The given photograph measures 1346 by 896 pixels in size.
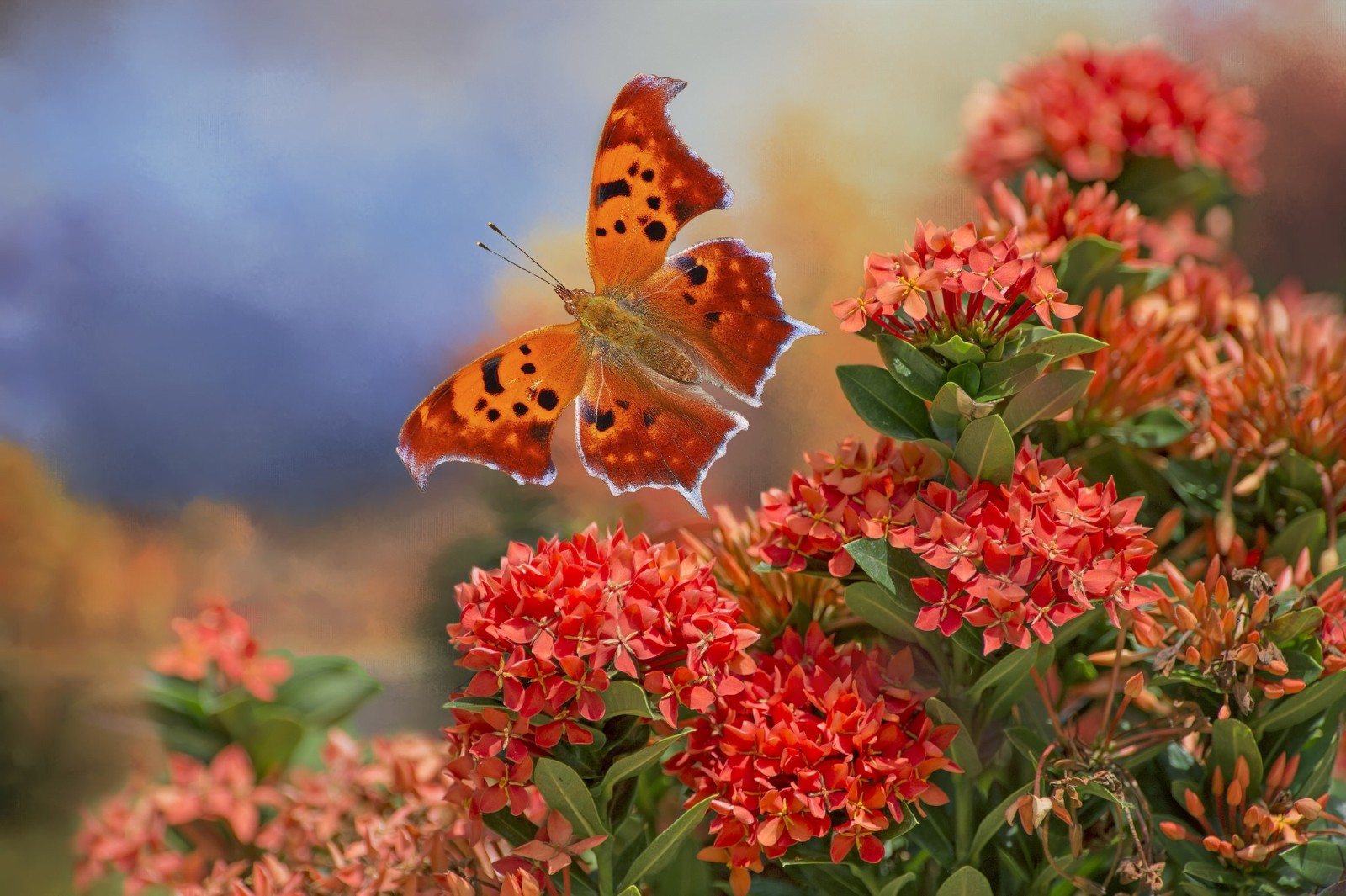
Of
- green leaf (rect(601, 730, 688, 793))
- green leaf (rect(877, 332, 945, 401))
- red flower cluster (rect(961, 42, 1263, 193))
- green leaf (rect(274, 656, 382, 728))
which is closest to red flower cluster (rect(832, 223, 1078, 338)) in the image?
green leaf (rect(877, 332, 945, 401))

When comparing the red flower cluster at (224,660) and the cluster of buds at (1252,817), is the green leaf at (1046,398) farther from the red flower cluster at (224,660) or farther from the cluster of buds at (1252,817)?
the red flower cluster at (224,660)

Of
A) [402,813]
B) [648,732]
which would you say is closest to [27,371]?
[402,813]

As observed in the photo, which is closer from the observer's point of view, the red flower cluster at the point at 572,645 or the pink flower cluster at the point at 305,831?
the red flower cluster at the point at 572,645

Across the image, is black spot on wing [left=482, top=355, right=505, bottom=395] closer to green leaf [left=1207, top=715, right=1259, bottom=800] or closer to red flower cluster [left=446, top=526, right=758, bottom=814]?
red flower cluster [left=446, top=526, right=758, bottom=814]

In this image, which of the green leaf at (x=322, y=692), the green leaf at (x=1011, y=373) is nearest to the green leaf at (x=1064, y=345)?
the green leaf at (x=1011, y=373)

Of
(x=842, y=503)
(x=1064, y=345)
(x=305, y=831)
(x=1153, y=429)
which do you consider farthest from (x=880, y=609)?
(x=305, y=831)

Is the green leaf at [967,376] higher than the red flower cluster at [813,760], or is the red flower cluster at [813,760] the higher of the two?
the green leaf at [967,376]
